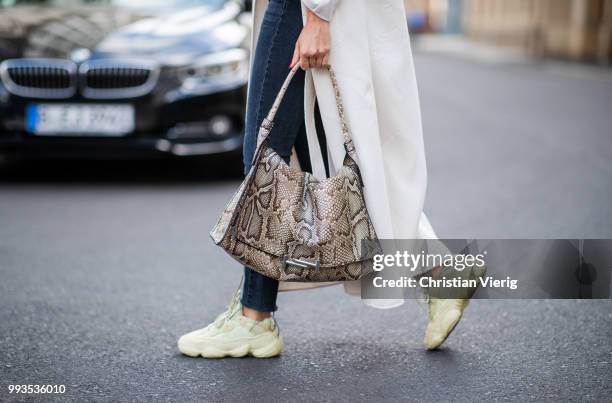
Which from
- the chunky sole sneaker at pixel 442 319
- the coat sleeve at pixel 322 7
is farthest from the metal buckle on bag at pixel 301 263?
the coat sleeve at pixel 322 7

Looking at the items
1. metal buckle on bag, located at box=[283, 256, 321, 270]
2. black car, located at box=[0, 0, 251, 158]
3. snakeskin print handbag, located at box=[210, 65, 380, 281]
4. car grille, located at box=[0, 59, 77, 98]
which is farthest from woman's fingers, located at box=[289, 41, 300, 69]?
car grille, located at box=[0, 59, 77, 98]

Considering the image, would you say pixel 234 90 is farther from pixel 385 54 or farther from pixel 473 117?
pixel 473 117

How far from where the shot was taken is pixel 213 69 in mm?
6574

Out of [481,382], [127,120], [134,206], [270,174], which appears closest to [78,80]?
[127,120]

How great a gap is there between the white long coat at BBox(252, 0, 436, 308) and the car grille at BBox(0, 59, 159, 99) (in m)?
3.43

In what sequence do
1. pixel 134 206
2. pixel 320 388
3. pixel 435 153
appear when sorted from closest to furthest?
pixel 320 388, pixel 134 206, pixel 435 153

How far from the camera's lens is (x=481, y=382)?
2.93 m

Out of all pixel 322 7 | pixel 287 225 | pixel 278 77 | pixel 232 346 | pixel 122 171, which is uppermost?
pixel 322 7

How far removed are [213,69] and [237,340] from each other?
3.70 m

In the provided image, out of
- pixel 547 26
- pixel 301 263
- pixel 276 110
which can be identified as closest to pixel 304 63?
pixel 276 110

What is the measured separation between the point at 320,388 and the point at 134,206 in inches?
135

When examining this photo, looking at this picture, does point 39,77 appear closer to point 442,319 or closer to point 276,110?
point 276,110

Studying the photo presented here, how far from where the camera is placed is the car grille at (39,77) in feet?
21.2

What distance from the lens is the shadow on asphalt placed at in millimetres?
7020
